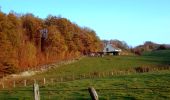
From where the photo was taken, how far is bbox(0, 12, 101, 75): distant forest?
3211 inches

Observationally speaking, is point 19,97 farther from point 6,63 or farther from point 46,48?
point 46,48

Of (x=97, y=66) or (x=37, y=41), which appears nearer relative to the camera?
(x=97, y=66)

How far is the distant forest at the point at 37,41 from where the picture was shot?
268ft

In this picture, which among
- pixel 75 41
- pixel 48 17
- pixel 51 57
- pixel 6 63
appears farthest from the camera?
pixel 75 41

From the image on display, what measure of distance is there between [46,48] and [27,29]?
9311 mm

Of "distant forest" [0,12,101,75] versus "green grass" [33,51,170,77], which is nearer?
"distant forest" [0,12,101,75]

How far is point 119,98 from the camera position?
2809 cm

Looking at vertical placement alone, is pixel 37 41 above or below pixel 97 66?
above

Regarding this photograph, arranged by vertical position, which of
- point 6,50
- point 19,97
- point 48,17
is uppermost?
point 48,17

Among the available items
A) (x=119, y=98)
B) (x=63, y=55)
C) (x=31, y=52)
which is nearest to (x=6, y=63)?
(x=31, y=52)

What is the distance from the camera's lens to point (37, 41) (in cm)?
11969

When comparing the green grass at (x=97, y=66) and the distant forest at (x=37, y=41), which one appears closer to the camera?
the distant forest at (x=37, y=41)

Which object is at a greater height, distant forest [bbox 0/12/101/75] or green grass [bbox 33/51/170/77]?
distant forest [bbox 0/12/101/75]

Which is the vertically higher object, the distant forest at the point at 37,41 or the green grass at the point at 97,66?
the distant forest at the point at 37,41
